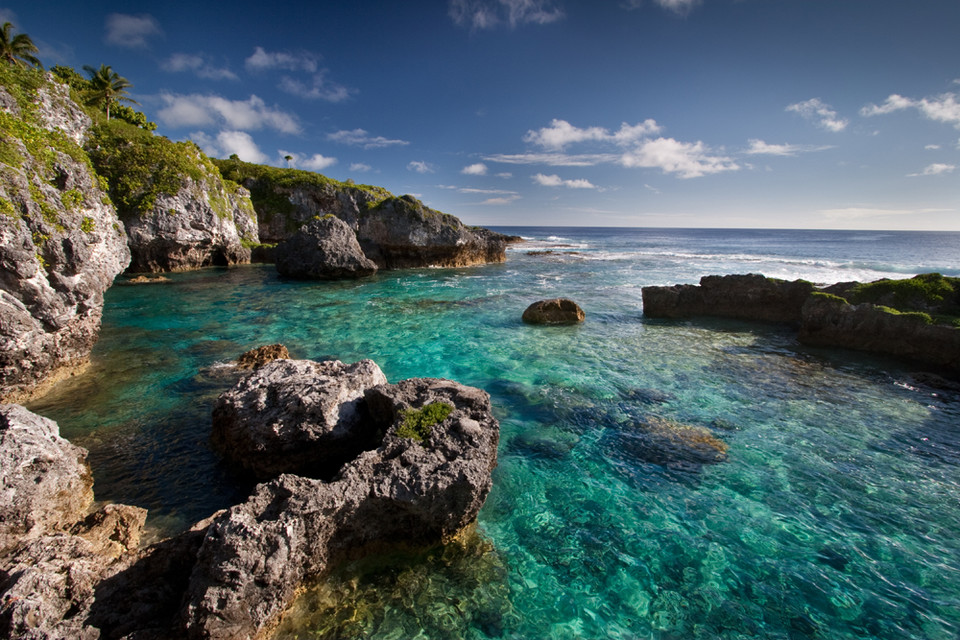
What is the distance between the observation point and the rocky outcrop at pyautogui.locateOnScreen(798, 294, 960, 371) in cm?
1413

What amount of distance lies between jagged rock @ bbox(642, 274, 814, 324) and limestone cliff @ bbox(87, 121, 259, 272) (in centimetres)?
3708

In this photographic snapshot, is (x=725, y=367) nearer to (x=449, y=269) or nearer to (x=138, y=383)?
(x=138, y=383)

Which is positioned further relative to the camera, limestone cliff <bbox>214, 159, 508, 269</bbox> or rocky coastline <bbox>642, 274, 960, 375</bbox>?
limestone cliff <bbox>214, 159, 508, 269</bbox>

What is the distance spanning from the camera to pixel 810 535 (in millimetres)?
6828

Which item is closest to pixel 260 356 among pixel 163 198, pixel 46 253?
pixel 46 253

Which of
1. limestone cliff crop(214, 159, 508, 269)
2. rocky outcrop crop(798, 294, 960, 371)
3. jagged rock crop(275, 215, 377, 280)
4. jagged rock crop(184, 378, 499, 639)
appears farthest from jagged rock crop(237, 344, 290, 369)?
limestone cliff crop(214, 159, 508, 269)

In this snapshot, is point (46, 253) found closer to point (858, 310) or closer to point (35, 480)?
point (35, 480)

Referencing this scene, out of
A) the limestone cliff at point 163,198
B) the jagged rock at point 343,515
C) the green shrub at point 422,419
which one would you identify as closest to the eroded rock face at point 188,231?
the limestone cliff at point 163,198

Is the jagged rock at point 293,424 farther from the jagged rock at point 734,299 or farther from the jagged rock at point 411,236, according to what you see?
the jagged rock at point 411,236

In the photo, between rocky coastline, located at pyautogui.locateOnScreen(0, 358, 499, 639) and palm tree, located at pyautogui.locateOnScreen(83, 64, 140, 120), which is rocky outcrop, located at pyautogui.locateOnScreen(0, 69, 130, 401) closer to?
rocky coastline, located at pyautogui.locateOnScreen(0, 358, 499, 639)

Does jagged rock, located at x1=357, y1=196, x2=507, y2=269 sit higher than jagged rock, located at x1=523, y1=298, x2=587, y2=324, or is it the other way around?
jagged rock, located at x1=357, y1=196, x2=507, y2=269

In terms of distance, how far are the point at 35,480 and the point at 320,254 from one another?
1164 inches

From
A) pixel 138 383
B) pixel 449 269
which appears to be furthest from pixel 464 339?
pixel 449 269

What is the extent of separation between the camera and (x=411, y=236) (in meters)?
43.7
